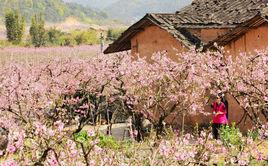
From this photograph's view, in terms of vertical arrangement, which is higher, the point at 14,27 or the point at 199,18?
the point at 14,27

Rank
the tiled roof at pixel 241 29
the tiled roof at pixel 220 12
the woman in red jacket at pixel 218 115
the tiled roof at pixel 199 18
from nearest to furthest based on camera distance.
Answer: the woman in red jacket at pixel 218 115 < the tiled roof at pixel 241 29 < the tiled roof at pixel 220 12 < the tiled roof at pixel 199 18

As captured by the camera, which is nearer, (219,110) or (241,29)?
(219,110)

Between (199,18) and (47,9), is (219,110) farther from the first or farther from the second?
(47,9)

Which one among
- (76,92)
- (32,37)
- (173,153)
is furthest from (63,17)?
(173,153)

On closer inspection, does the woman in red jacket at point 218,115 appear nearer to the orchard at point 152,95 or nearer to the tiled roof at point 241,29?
the orchard at point 152,95

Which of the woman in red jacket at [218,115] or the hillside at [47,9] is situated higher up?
the hillside at [47,9]

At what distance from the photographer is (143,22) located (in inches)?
979

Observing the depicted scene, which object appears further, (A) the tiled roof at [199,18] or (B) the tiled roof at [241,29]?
(A) the tiled roof at [199,18]

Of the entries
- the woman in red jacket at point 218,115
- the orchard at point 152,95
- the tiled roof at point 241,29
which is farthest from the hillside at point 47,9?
the woman in red jacket at point 218,115

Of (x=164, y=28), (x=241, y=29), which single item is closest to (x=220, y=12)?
(x=164, y=28)

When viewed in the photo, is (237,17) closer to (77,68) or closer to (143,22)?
(143,22)

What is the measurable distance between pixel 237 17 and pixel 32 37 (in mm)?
52342

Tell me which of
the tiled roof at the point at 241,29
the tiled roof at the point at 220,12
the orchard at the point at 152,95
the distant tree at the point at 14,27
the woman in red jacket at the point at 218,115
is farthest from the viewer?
the distant tree at the point at 14,27

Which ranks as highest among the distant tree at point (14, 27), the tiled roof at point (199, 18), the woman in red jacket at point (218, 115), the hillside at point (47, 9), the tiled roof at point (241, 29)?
the hillside at point (47, 9)
